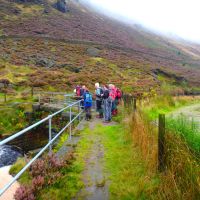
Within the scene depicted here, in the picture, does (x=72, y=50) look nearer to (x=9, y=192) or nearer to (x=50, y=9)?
(x=50, y=9)

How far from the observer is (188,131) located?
654cm

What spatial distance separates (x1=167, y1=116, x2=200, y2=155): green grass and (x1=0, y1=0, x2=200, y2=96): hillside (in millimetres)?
29928

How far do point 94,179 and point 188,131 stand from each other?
6.64 feet

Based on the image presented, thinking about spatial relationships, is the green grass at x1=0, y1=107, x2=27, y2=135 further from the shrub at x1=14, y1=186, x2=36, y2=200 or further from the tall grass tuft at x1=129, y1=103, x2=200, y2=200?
the shrub at x1=14, y1=186, x2=36, y2=200

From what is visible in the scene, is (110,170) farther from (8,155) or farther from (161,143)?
(8,155)

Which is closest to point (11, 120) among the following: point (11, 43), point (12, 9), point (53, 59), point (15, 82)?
point (15, 82)

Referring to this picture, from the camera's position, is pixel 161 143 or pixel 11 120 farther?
pixel 11 120

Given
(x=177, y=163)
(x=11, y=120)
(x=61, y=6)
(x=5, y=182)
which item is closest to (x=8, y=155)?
(x=11, y=120)

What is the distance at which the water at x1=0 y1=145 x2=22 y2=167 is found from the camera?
15.7 metres

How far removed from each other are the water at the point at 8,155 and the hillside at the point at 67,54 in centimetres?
1851

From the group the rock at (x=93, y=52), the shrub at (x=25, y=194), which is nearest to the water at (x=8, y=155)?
the shrub at (x=25, y=194)

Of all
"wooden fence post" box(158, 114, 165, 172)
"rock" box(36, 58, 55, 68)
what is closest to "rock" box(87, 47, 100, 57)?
"rock" box(36, 58, 55, 68)

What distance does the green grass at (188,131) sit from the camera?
6139mm

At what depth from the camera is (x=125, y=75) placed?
51125 millimetres
